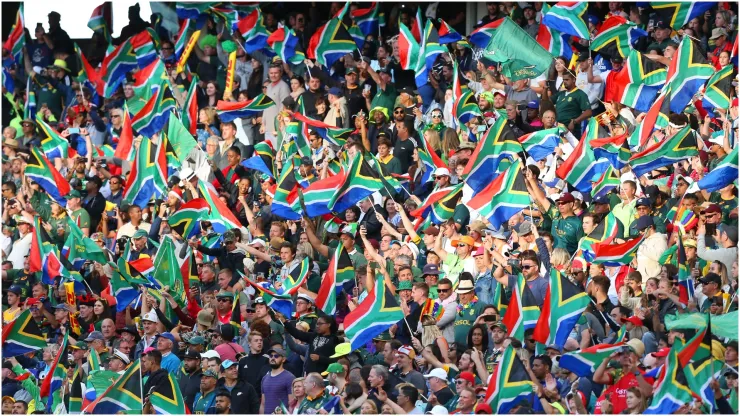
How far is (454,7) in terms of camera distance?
25625 millimetres

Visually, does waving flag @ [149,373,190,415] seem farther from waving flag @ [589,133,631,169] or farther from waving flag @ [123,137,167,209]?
waving flag @ [123,137,167,209]

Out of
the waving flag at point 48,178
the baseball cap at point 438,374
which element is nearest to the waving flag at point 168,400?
the baseball cap at point 438,374

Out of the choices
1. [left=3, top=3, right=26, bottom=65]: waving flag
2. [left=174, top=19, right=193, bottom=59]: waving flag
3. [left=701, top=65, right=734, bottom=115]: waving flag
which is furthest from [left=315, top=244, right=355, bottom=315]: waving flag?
[left=3, top=3, right=26, bottom=65]: waving flag

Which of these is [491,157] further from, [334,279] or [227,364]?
[227,364]

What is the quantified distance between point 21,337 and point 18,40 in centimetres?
978

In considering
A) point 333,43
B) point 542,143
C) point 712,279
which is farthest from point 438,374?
point 333,43

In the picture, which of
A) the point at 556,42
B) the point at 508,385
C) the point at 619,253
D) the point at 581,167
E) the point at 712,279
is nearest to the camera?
the point at 508,385

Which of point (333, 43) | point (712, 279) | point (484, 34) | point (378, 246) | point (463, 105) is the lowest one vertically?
point (378, 246)

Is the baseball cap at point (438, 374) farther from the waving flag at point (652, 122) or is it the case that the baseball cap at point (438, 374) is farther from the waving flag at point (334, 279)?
the waving flag at point (652, 122)

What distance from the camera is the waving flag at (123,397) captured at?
18.0 meters

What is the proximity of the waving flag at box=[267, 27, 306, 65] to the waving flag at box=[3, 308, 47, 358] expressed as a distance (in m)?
6.13

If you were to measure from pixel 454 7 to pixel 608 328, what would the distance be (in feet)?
30.4

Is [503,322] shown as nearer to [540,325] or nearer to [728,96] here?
[540,325]

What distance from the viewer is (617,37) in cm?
2209
